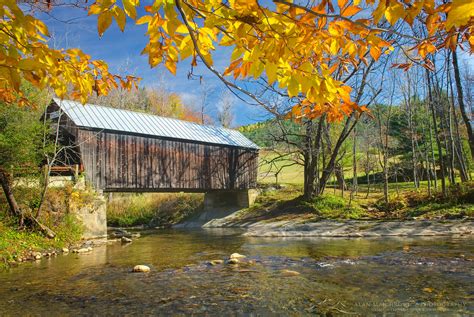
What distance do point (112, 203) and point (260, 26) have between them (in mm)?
25565

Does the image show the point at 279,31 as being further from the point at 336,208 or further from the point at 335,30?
the point at 336,208

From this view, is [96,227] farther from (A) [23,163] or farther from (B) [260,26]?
(B) [260,26]

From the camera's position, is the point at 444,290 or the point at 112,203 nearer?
the point at 444,290

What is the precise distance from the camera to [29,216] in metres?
11.1

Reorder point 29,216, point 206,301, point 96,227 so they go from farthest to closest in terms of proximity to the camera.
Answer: point 96,227, point 29,216, point 206,301

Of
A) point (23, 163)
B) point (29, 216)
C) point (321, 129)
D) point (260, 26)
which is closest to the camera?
point (260, 26)

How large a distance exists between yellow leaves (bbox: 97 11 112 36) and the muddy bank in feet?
39.8

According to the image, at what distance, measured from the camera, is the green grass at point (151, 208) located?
24.3 meters

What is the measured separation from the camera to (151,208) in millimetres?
25891

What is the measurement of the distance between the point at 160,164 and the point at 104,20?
17946 mm

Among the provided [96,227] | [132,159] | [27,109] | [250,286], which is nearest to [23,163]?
[27,109]

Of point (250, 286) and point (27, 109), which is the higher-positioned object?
point (27, 109)

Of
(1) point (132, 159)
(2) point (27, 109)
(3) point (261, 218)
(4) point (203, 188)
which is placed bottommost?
(3) point (261, 218)

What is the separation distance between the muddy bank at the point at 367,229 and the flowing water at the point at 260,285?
3.52 meters
